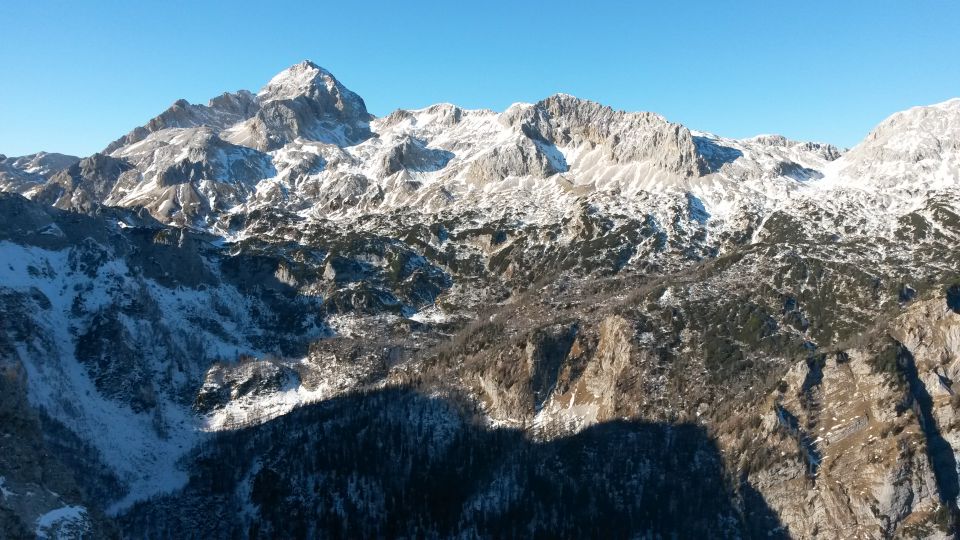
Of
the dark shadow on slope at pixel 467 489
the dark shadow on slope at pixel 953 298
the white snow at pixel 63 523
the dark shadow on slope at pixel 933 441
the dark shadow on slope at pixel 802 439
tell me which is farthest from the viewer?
the dark shadow on slope at pixel 953 298

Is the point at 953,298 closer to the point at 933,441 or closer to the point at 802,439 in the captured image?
the point at 933,441

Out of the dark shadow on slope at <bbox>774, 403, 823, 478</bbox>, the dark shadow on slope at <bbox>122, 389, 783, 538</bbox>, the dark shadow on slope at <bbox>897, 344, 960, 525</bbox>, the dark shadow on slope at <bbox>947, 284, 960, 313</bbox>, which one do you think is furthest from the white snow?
the dark shadow on slope at <bbox>947, 284, 960, 313</bbox>

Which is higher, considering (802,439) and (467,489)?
(802,439)

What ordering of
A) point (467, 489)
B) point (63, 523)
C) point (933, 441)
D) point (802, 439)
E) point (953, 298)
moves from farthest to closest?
1. point (953, 298)
2. point (467, 489)
3. point (802, 439)
4. point (933, 441)
5. point (63, 523)

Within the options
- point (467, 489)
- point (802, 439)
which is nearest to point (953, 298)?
point (802, 439)

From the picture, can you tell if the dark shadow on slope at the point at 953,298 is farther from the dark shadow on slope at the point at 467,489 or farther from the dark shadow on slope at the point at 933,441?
the dark shadow on slope at the point at 467,489

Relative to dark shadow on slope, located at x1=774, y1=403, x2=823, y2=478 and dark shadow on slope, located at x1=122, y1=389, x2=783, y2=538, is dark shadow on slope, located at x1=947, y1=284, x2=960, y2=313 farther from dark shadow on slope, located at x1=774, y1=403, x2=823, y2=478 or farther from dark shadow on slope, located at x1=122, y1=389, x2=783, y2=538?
dark shadow on slope, located at x1=122, y1=389, x2=783, y2=538

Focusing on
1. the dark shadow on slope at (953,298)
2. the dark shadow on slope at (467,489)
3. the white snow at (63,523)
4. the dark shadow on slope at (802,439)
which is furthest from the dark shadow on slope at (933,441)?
the white snow at (63,523)

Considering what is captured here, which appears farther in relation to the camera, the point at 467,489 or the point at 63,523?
the point at 467,489

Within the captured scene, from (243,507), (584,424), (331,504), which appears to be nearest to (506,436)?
(584,424)
